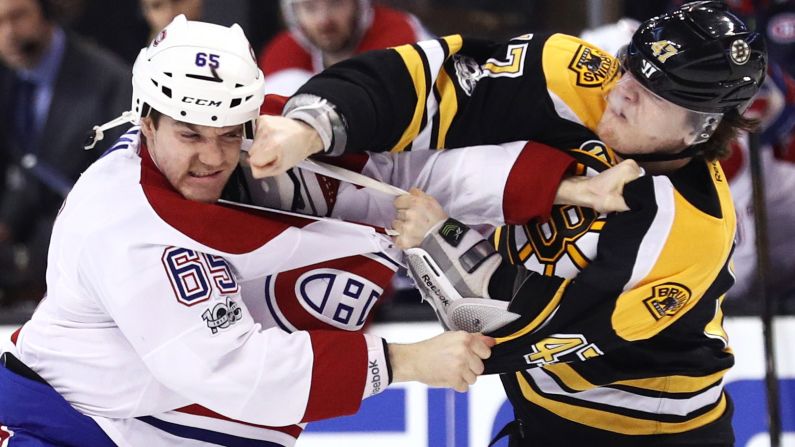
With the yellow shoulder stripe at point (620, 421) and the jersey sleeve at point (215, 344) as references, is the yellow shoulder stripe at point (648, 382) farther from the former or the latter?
the jersey sleeve at point (215, 344)

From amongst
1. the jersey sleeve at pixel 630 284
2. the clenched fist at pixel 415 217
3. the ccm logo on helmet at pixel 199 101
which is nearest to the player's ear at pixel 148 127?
the ccm logo on helmet at pixel 199 101

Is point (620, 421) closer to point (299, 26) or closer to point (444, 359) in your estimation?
point (444, 359)

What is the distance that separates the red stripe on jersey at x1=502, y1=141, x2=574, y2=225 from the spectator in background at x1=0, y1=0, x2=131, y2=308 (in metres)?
1.92

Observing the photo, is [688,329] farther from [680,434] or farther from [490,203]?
[490,203]

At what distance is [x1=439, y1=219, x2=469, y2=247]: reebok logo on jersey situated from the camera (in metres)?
2.08

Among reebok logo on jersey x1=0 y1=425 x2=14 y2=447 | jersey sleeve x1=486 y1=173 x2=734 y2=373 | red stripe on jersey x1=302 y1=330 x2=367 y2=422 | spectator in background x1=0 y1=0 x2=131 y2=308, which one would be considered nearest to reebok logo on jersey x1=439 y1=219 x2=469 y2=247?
jersey sleeve x1=486 y1=173 x2=734 y2=373

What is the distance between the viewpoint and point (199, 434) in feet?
7.07

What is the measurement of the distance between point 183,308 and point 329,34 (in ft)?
6.06

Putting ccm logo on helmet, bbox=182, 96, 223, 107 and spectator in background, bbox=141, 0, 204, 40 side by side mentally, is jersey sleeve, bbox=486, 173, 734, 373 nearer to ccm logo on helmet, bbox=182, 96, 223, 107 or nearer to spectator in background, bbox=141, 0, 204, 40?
ccm logo on helmet, bbox=182, 96, 223, 107

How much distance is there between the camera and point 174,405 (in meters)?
2.10

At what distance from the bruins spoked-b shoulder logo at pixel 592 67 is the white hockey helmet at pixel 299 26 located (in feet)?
4.92

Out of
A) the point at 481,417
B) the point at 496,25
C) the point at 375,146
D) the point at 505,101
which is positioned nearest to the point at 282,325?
the point at 375,146

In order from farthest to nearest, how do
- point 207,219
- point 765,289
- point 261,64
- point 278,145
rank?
1. point 261,64
2. point 765,289
3. point 207,219
4. point 278,145

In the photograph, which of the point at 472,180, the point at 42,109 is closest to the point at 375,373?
the point at 472,180
